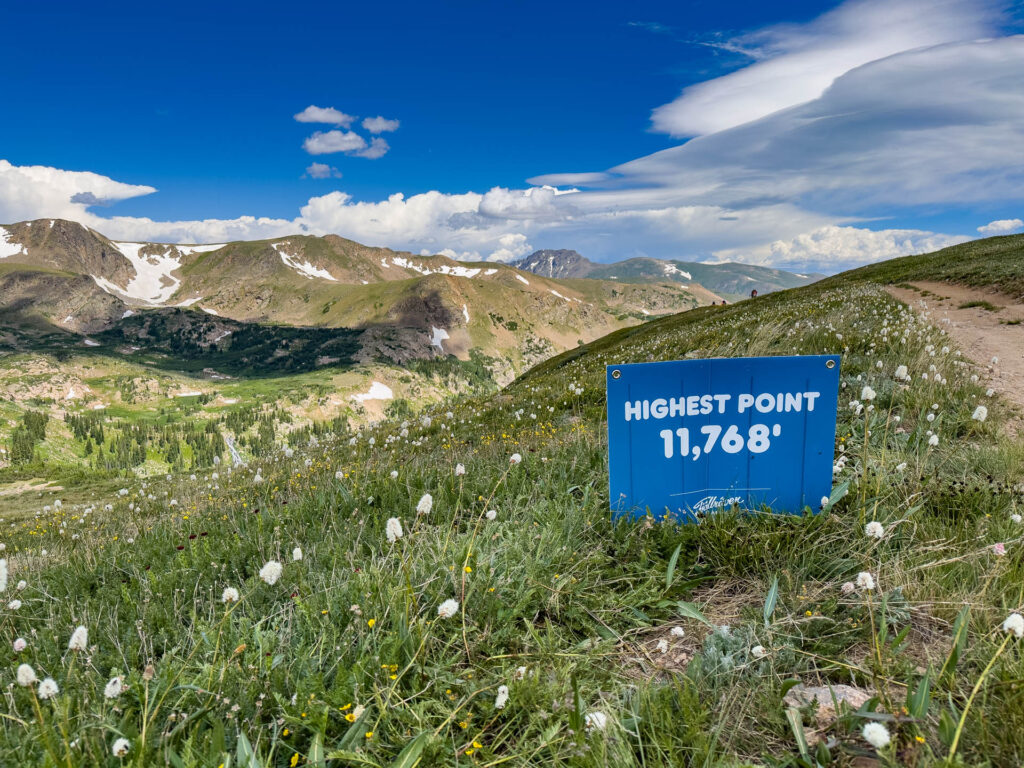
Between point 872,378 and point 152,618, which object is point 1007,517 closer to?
point 872,378

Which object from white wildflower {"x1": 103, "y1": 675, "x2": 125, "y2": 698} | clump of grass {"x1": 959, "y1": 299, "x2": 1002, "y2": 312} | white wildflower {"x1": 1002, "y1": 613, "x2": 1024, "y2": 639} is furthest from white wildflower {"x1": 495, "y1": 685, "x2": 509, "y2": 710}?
clump of grass {"x1": 959, "y1": 299, "x2": 1002, "y2": 312}

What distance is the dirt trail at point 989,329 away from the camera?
8.53m

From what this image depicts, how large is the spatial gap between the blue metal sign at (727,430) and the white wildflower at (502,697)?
208 centimetres

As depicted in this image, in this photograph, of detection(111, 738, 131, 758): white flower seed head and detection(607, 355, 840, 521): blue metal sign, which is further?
detection(607, 355, 840, 521): blue metal sign

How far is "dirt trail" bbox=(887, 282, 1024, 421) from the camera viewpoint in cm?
853

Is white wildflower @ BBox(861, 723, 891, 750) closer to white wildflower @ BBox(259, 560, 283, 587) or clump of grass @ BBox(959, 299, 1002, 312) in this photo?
white wildflower @ BBox(259, 560, 283, 587)

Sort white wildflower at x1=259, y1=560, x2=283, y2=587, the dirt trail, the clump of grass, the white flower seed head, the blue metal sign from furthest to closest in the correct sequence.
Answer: the clump of grass
the dirt trail
the blue metal sign
white wildflower at x1=259, y1=560, x2=283, y2=587
the white flower seed head

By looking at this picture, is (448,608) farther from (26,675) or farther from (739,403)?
(739,403)

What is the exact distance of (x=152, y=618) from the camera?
12.4ft

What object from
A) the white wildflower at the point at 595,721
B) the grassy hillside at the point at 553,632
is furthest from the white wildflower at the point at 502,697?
the white wildflower at the point at 595,721

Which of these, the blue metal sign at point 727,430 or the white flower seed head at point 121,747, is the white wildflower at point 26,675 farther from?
the blue metal sign at point 727,430

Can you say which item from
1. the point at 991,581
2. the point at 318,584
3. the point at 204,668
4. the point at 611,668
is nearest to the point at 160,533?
the point at 318,584

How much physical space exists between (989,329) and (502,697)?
20.6 m

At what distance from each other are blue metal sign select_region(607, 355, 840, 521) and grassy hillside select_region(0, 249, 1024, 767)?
250 millimetres
